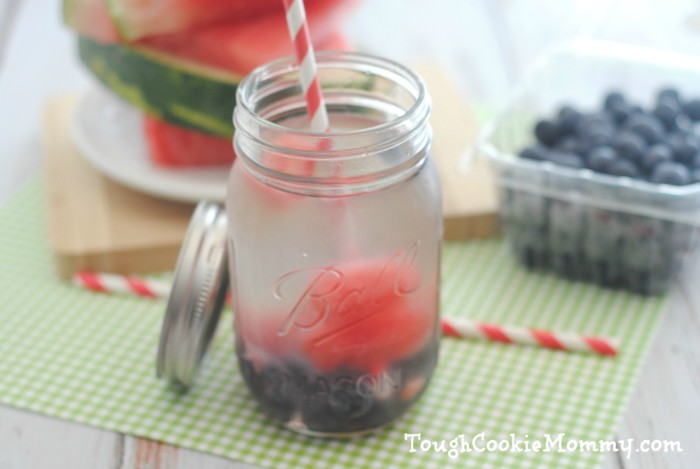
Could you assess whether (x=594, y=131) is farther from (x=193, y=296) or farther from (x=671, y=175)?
(x=193, y=296)

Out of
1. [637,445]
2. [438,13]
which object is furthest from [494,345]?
[438,13]

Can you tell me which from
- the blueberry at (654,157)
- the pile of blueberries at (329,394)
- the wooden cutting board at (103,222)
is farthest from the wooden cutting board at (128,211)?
the pile of blueberries at (329,394)

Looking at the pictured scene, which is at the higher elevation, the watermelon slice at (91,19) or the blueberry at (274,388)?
the watermelon slice at (91,19)

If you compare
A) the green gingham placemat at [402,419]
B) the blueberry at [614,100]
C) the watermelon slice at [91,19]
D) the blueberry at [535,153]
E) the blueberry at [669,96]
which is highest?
the watermelon slice at [91,19]

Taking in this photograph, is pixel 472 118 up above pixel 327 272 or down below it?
below

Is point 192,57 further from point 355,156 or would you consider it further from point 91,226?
point 355,156

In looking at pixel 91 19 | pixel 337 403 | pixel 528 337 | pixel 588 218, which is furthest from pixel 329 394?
pixel 91 19

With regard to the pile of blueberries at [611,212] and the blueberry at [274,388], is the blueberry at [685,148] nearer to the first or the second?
the pile of blueberries at [611,212]
